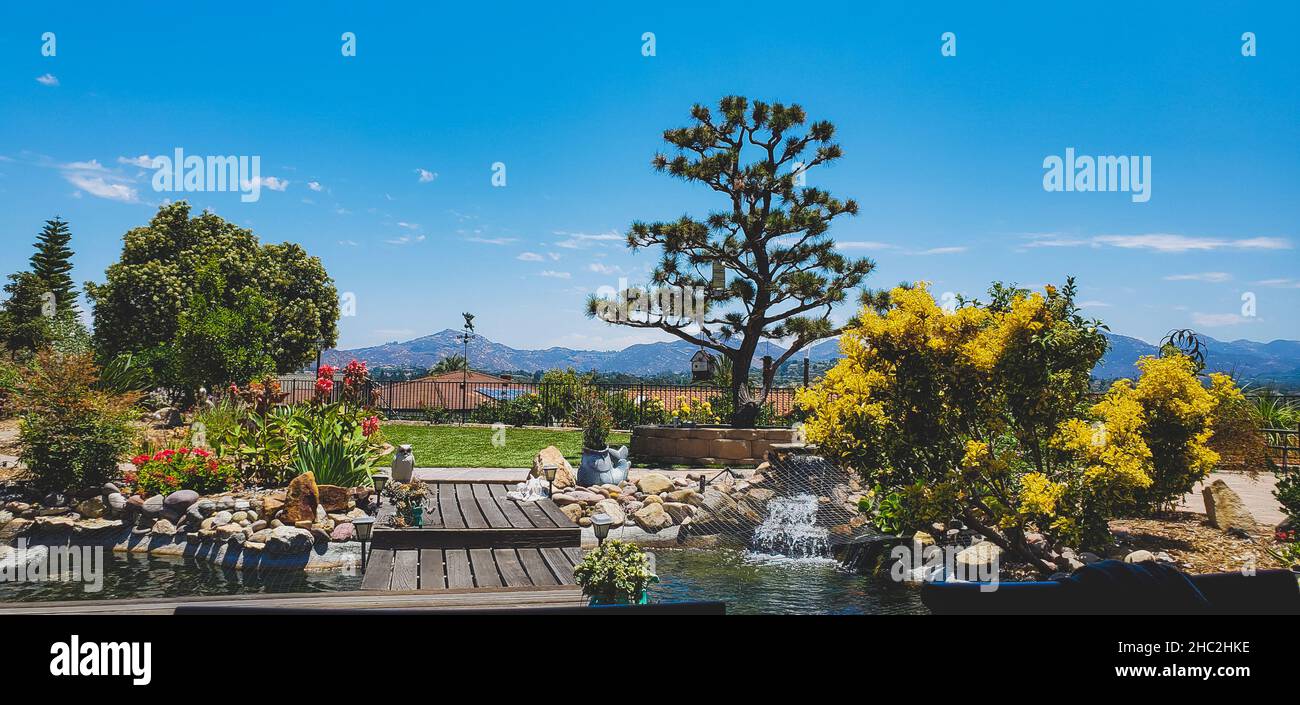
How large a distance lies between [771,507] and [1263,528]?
16.4 ft

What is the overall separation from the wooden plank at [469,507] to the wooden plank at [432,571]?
514mm

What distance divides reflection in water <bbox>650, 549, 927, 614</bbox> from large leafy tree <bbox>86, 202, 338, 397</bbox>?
41.0 feet

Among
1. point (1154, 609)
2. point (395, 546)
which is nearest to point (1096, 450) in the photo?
point (1154, 609)

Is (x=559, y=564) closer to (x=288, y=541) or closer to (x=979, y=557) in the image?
(x=288, y=541)

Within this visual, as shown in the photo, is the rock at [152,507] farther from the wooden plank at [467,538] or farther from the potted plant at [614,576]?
the potted plant at [614,576]

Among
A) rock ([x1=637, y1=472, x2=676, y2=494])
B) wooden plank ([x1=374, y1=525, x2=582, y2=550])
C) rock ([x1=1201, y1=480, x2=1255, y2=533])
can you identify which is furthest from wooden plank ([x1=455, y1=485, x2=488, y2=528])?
rock ([x1=1201, y1=480, x2=1255, y2=533])

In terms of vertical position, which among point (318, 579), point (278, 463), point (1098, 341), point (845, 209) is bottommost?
point (318, 579)

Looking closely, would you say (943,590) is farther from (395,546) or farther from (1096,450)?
(395,546)

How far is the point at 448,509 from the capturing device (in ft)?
28.0

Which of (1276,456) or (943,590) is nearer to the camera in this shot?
(943,590)

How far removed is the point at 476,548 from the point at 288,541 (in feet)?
6.49

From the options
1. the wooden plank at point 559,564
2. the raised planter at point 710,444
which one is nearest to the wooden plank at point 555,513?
the wooden plank at point 559,564

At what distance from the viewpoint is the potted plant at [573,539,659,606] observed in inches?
201

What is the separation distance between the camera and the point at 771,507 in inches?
385
